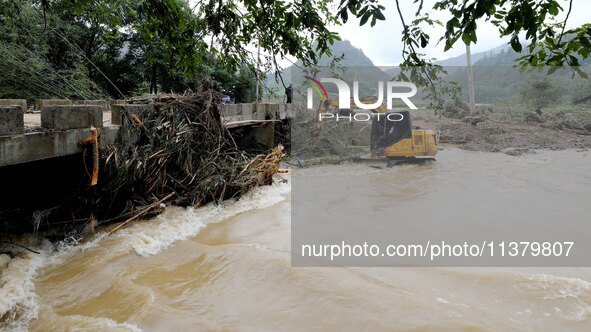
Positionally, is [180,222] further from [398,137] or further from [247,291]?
[398,137]

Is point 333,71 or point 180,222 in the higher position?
point 333,71

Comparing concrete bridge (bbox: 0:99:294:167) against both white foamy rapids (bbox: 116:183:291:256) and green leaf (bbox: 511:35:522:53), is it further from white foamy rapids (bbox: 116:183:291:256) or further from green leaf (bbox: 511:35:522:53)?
green leaf (bbox: 511:35:522:53)

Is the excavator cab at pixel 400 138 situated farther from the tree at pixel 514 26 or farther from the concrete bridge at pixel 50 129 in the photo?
the tree at pixel 514 26

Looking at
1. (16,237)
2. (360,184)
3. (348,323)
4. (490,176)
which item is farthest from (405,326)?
(490,176)

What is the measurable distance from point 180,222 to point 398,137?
7.77 meters

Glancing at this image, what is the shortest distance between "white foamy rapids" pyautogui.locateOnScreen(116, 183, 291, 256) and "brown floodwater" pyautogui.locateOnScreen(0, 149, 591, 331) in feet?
0.12

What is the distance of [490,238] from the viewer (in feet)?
22.5

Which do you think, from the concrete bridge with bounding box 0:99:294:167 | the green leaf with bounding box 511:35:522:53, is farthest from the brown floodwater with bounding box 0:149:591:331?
the green leaf with bounding box 511:35:522:53

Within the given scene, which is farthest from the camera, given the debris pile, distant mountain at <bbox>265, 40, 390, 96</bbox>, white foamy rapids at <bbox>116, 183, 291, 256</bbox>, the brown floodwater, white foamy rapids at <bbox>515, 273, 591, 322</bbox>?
the debris pile

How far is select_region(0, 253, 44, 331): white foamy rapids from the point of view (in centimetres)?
373

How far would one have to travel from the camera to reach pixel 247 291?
4316 millimetres

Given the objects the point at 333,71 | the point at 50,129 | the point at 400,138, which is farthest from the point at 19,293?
the point at 400,138

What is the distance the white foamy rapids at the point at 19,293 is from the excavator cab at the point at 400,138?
9.48m

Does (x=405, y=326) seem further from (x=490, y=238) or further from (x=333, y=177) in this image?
(x=333, y=177)
